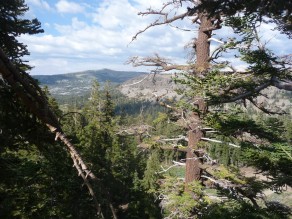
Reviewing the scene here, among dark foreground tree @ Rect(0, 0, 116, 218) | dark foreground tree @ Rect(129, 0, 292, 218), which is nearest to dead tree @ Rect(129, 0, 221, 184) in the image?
dark foreground tree @ Rect(129, 0, 292, 218)

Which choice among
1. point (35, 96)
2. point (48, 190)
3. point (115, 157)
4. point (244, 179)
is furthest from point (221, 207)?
point (115, 157)

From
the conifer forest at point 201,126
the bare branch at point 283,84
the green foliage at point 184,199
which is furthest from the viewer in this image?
the green foliage at point 184,199

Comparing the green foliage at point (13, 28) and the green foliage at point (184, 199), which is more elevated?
the green foliage at point (13, 28)

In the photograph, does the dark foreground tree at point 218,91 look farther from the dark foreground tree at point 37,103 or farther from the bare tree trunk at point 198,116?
the dark foreground tree at point 37,103

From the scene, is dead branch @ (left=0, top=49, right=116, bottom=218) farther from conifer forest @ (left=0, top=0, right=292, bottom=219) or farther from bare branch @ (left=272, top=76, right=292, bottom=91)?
bare branch @ (left=272, top=76, right=292, bottom=91)

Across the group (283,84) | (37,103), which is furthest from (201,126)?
(37,103)

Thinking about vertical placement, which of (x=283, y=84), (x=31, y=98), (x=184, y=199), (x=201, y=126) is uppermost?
(x=31, y=98)

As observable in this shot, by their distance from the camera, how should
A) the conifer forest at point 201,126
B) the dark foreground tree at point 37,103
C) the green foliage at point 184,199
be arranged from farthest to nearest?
the green foliage at point 184,199, the conifer forest at point 201,126, the dark foreground tree at point 37,103

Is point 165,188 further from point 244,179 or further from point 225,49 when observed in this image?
point 225,49

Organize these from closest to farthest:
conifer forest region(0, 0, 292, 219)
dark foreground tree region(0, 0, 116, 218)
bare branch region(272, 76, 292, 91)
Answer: dark foreground tree region(0, 0, 116, 218) → conifer forest region(0, 0, 292, 219) → bare branch region(272, 76, 292, 91)

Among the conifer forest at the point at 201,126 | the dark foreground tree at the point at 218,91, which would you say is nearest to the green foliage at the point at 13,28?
the conifer forest at the point at 201,126

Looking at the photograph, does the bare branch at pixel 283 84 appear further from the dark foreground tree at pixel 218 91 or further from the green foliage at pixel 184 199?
the green foliage at pixel 184 199

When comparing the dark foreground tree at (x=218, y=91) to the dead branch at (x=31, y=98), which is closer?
the dead branch at (x=31, y=98)

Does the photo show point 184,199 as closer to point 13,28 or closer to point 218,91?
point 218,91
